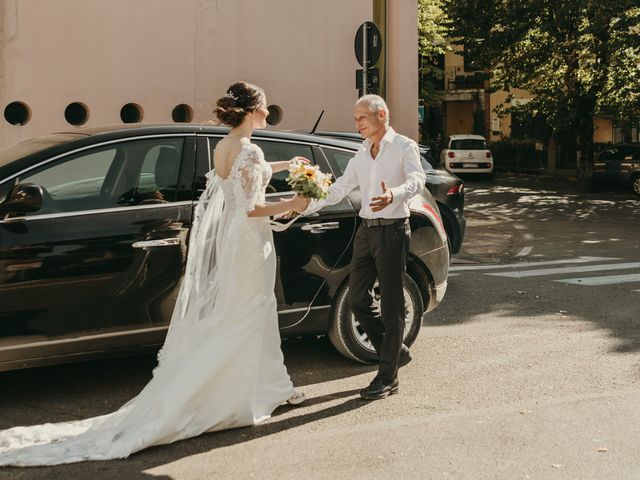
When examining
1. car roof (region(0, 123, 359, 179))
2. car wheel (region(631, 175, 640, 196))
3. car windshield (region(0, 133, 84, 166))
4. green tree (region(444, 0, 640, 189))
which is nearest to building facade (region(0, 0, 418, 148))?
car windshield (region(0, 133, 84, 166))

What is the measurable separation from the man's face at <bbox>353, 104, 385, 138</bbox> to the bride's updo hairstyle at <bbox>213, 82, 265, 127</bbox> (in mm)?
769

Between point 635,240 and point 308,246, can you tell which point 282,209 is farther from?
point 635,240

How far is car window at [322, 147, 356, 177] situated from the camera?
20.9ft

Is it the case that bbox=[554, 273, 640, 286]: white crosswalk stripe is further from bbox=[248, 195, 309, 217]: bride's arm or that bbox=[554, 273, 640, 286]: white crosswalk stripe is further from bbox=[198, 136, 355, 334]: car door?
bbox=[248, 195, 309, 217]: bride's arm

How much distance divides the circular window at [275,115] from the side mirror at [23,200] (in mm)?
9682

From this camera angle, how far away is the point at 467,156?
33.8m

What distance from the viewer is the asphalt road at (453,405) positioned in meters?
4.52

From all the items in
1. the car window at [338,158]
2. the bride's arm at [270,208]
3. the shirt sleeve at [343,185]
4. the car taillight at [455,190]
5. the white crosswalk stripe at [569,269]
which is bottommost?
the white crosswalk stripe at [569,269]

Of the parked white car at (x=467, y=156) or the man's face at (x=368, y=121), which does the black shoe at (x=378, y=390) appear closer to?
the man's face at (x=368, y=121)

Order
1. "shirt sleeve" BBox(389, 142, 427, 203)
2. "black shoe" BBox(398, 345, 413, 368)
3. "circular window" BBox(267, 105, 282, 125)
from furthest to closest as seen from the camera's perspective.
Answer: "circular window" BBox(267, 105, 282, 125)
"black shoe" BBox(398, 345, 413, 368)
"shirt sleeve" BBox(389, 142, 427, 203)

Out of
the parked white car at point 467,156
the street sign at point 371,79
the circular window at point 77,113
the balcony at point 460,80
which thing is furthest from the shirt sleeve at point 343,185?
the balcony at point 460,80

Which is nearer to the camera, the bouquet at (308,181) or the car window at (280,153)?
the bouquet at (308,181)

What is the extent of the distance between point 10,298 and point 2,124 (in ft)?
23.8

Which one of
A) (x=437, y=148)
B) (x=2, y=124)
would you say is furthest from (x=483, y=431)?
(x=437, y=148)
